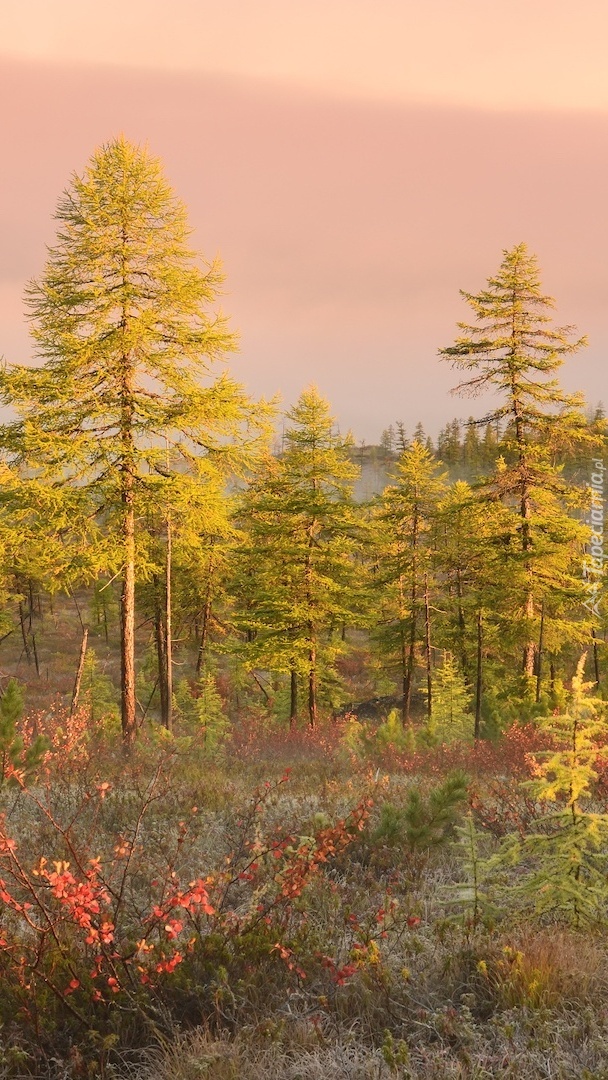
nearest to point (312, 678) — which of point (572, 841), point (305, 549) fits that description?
point (305, 549)

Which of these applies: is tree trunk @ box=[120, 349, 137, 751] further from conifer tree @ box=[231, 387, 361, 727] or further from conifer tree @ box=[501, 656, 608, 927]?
conifer tree @ box=[501, 656, 608, 927]

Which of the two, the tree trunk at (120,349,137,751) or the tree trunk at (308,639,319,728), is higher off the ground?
the tree trunk at (120,349,137,751)

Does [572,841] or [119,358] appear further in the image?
[119,358]

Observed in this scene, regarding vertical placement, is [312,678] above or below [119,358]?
below

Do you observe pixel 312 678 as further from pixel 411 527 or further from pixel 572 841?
pixel 572 841

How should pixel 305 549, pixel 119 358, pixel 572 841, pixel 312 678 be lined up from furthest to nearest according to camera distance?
1. pixel 312 678
2. pixel 305 549
3. pixel 119 358
4. pixel 572 841

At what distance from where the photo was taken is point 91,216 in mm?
13008

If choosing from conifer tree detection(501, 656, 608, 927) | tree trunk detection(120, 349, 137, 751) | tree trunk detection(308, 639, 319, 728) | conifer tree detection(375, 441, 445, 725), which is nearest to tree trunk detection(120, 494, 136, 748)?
tree trunk detection(120, 349, 137, 751)

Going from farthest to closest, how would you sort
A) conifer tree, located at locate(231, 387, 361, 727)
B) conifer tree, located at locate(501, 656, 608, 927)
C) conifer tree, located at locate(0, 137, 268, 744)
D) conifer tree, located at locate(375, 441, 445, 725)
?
conifer tree, located at locate(375, 441, 445, 725) < conifer tree, located at locate(231, 387, 361, 727) < conifer tree, located at locate(0, 137, 268, 744) < conifer tree, located at locate(501, 656, 608, 927)

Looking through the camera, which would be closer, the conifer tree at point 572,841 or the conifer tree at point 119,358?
the conifer tree at point 572,841

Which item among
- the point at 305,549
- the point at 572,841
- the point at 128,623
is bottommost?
the point at 572,841

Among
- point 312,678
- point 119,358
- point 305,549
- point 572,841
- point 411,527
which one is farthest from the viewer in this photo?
point 411,527

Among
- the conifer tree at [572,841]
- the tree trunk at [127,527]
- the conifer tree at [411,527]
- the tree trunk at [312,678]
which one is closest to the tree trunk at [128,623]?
the tree trunk at [127,527]

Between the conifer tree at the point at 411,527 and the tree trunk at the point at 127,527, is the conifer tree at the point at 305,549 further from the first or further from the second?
the tree trunk at the point at 127,527
